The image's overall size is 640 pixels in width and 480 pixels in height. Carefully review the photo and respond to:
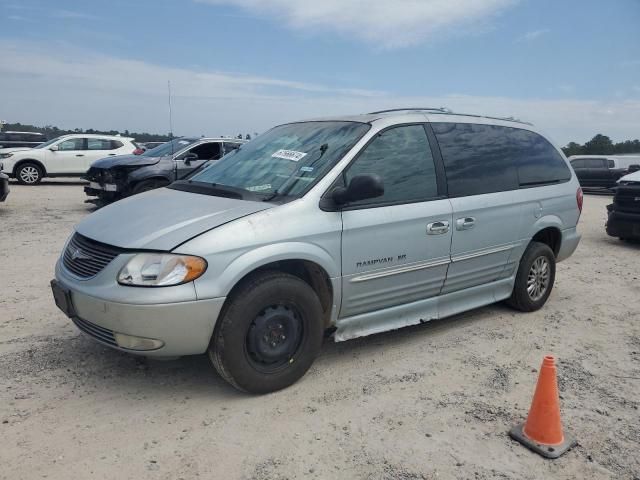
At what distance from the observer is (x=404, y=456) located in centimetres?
288

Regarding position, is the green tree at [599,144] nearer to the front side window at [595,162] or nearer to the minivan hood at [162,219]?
the front side window at [595,162]

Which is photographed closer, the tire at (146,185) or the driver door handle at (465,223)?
the driver door handle at (465,223)

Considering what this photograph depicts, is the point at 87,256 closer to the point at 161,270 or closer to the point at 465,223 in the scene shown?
the point at 161,270

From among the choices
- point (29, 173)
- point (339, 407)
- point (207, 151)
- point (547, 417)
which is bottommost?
point (339, 407)

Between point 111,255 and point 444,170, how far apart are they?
261 centimetres

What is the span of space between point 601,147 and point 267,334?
3874 centimetres

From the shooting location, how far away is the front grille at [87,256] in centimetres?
328

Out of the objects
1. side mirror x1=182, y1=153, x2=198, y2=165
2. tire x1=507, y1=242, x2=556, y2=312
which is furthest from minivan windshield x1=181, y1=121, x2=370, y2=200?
side mirror x1=182, y1=153, x2=198, y2=165

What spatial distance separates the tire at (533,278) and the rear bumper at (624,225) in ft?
14.8

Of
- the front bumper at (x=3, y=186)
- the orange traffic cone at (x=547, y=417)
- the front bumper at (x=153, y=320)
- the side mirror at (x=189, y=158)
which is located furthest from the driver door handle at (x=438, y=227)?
the front bumper at (x=3, y=186)

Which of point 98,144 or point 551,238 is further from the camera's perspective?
point 98,144

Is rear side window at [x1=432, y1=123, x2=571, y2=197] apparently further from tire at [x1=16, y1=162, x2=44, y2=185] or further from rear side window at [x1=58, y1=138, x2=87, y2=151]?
tire at [x1=16, y1=162, x2=44, y2=185]

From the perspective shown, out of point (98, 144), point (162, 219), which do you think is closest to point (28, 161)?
point (98, 144)

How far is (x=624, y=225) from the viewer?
9172 mm
